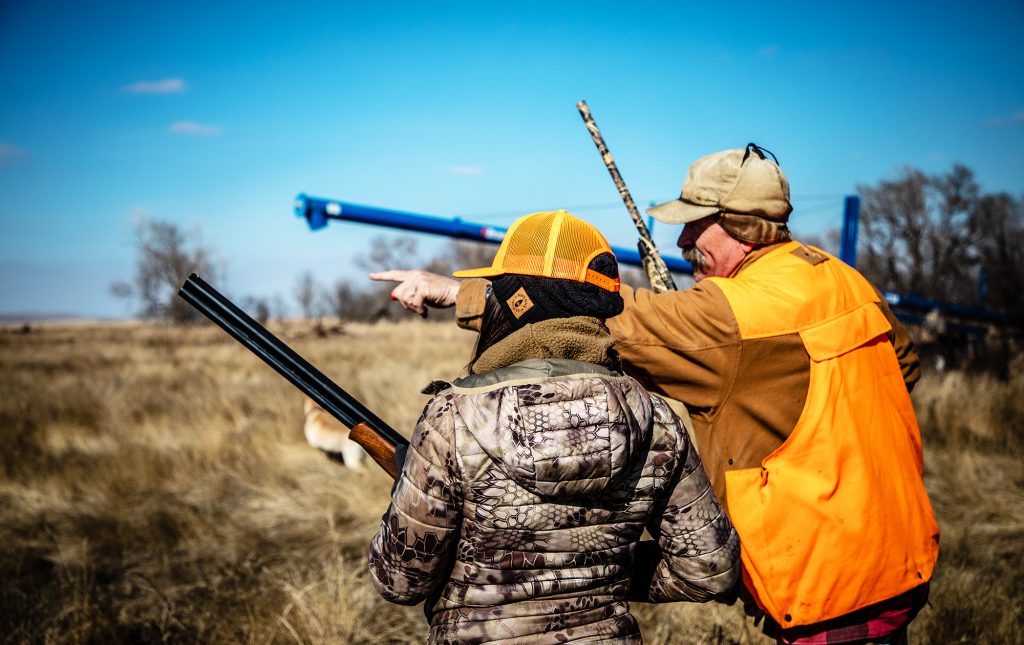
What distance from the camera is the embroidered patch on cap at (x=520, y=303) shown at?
60.0 inches

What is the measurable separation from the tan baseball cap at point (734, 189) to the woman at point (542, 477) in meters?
0.68

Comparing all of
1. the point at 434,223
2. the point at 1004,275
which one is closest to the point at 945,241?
the point at 1004,275

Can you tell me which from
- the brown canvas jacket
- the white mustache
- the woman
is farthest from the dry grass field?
the woman

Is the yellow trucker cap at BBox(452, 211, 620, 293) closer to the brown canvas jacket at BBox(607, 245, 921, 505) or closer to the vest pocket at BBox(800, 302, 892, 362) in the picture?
the brown canvas jacket at BBox(607, 245, 921, 505)

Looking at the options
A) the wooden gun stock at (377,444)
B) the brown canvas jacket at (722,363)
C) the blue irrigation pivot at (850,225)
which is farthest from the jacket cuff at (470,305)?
the blue irrigation pivot at (850,225)

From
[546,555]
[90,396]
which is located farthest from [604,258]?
[90,396]

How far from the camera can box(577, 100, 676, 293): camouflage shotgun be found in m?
2.57

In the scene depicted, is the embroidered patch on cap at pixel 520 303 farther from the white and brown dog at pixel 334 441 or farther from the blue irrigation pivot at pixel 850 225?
the blue irrigation pivot at pixel 850 225

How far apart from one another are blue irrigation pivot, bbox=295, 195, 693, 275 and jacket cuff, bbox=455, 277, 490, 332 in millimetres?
3074

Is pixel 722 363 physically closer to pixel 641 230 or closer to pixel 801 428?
pixel 801 428

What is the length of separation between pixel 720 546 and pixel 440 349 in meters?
15.4

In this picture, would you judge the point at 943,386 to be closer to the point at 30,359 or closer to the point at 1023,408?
the point at 1023,408

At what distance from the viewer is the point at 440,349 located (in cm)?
1684

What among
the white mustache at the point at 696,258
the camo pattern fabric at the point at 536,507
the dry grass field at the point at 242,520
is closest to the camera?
the camo pattern fabric at the point at 536,507
